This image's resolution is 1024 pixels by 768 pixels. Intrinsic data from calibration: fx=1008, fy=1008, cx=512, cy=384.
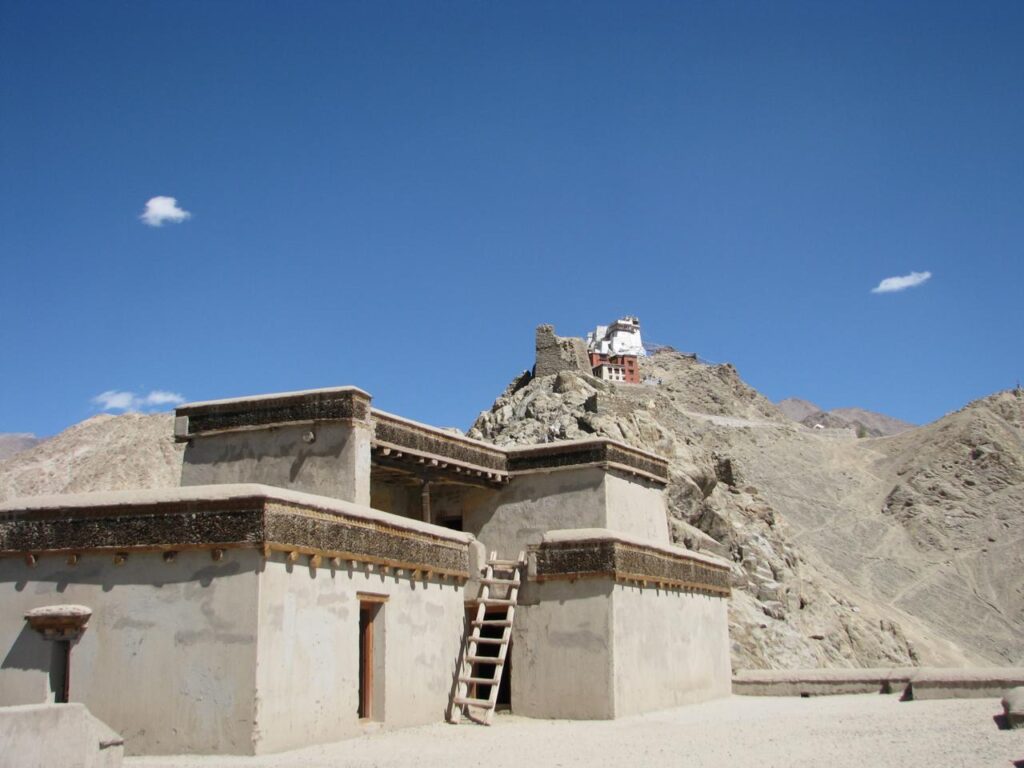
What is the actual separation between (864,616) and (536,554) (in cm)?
2974

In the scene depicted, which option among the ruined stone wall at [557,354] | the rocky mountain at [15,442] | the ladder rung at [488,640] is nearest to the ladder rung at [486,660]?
the ladder rung at [488,640]

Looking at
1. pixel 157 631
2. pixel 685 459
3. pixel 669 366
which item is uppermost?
pixel 669 366

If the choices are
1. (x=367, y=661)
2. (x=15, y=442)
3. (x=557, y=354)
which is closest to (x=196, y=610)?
(x=367, y=661)

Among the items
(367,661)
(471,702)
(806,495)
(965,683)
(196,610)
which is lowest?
(965,683)

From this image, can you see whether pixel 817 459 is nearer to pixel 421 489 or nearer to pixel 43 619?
pixel 421 489

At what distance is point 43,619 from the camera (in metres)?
13.1

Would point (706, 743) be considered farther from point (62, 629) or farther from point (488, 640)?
point (62, 629)

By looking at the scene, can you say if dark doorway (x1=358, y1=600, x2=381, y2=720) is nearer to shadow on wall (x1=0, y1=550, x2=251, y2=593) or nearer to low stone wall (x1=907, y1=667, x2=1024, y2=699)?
shadow on wall (x1=0, y1=550, x2=251, y2=593)

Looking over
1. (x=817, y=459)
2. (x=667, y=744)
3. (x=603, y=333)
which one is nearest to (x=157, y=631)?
(x=667, y=744)

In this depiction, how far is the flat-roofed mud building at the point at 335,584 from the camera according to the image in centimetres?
1262

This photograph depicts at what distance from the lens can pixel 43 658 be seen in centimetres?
1316

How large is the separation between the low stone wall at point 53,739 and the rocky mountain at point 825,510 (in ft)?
76.5

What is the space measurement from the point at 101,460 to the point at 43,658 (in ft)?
83.4

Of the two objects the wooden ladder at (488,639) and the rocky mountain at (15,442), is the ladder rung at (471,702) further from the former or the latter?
the rocky mountain at (15,442)
